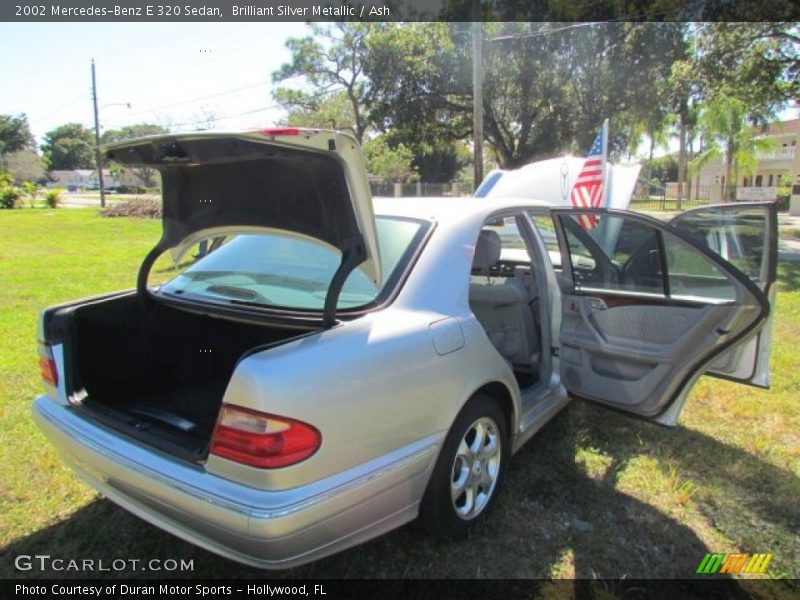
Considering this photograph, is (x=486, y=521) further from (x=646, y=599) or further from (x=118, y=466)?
(x=118, y=466)

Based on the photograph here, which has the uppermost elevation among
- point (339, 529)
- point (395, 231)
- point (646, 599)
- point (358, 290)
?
point (395, 231)

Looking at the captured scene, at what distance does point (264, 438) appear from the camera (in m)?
1.87

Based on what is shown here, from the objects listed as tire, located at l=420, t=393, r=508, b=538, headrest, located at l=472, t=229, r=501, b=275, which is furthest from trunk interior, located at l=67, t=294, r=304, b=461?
headrest, located at l=472, t=229, r=501, b=275

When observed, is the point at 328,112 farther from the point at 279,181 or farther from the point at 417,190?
the point at 279,181

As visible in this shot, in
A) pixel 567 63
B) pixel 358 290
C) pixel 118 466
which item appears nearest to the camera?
pixel 118 466

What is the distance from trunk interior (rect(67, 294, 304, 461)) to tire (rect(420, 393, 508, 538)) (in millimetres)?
837

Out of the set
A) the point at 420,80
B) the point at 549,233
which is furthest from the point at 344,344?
the point at 420,80

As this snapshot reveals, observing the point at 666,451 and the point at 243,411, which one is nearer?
the point at 243,411

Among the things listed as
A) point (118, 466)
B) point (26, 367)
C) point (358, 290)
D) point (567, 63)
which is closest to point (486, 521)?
point (358, 290)

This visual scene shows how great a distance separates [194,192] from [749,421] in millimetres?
3768

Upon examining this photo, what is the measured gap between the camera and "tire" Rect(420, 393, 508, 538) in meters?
2.44

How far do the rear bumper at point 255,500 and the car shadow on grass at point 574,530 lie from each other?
0.39 meters

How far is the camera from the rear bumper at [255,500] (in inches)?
74.1

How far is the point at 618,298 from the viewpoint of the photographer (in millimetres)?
3367
